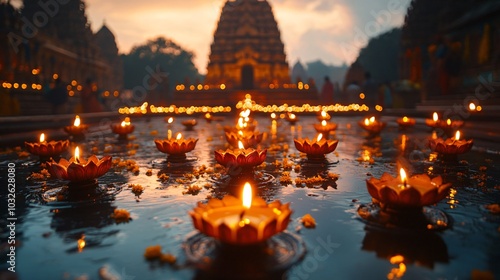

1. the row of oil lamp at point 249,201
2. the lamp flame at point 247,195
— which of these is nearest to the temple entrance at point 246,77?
the row of oil lamp at point 249,201

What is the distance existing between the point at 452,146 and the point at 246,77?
39.0 m

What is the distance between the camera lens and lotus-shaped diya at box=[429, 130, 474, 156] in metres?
5.51

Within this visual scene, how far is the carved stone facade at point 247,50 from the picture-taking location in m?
42.5

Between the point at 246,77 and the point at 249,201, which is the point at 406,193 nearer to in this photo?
the point at 249,201

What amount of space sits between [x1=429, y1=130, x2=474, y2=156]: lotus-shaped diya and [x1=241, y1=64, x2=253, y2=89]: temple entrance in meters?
38.2

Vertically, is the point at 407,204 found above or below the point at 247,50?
below

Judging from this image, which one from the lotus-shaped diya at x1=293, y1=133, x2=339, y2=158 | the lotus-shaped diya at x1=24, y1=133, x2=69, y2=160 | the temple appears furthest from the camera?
the temple

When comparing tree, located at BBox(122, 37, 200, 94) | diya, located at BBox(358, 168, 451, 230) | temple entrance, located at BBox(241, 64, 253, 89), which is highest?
tree, located at BBox(122, 37, 200, 94)

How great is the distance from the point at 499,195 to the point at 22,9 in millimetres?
42225

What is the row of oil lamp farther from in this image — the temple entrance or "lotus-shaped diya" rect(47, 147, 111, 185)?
the temple entrance

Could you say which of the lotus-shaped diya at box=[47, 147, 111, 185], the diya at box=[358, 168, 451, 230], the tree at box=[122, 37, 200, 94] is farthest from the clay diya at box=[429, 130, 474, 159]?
Result: the tree at box=[122, 37, 200, 94]

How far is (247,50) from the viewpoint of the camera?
136ft

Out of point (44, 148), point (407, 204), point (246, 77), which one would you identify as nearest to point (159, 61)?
point (246, 77)

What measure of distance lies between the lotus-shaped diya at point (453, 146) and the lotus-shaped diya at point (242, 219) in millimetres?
4156
